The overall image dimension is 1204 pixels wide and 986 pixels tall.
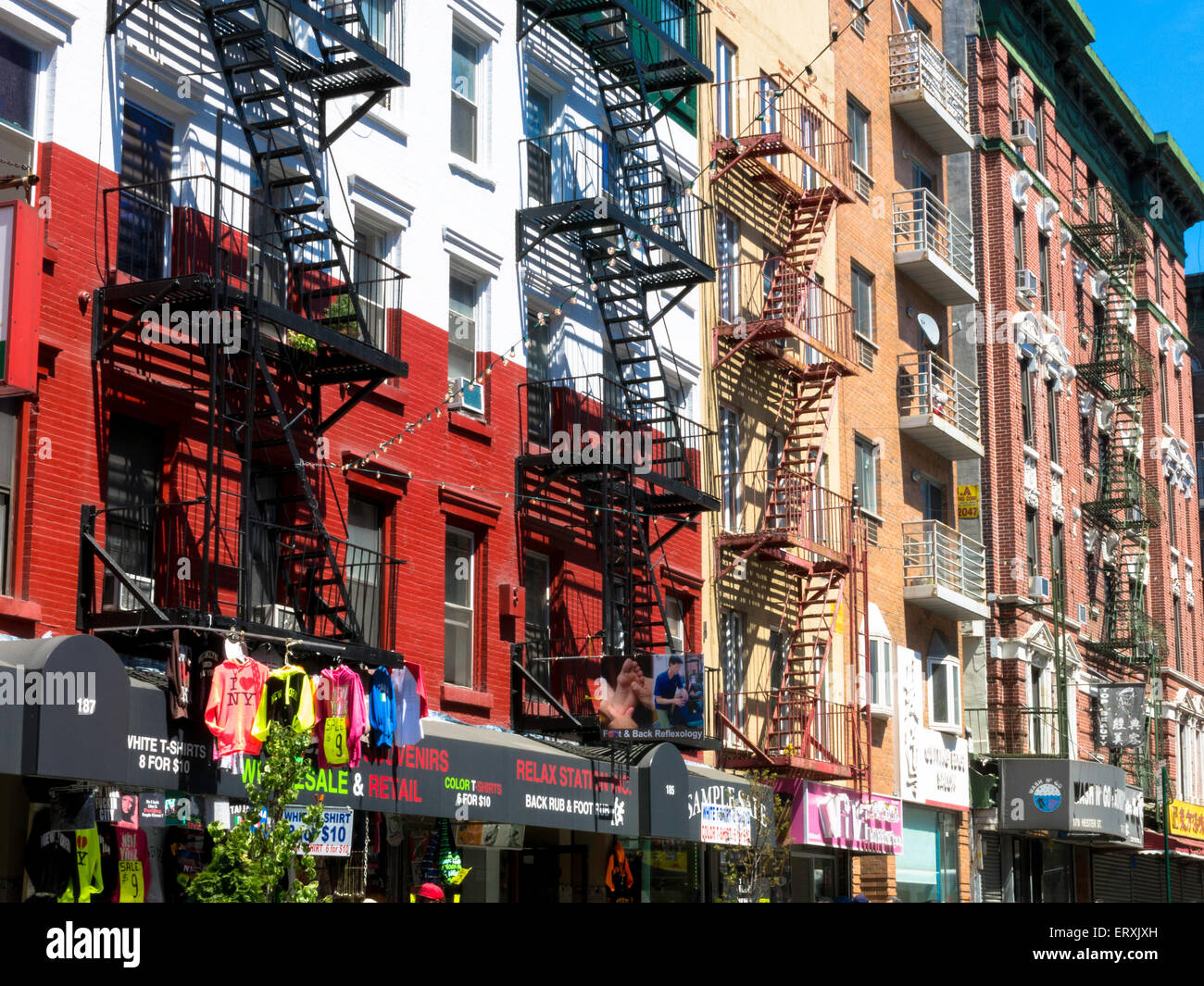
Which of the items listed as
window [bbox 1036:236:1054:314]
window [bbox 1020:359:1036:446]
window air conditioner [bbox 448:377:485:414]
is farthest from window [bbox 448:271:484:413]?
window [bbox 1036:236:1054:314]

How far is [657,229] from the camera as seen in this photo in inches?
1131

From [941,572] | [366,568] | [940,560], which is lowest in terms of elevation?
[366,568]

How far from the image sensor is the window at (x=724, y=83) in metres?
32.0

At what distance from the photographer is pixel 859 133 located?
38156mm

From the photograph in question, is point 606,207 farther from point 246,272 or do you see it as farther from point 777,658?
point 777,658

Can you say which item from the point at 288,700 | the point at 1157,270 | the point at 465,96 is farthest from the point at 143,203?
the point at 1157,270

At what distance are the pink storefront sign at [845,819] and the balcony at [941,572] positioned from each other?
544cm

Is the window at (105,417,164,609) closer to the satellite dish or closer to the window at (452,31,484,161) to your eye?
the window at (452,31,484,161)

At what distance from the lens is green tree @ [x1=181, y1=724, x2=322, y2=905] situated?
48.1ft

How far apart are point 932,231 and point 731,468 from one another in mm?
11882

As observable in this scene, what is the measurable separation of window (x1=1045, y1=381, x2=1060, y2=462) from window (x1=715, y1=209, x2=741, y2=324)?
56.7ft

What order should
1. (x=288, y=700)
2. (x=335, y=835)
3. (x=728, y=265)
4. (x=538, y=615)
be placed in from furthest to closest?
(x=728, y=265)
(x=538, y=615)
(x=335, y=835)
(x=288, y=700)
